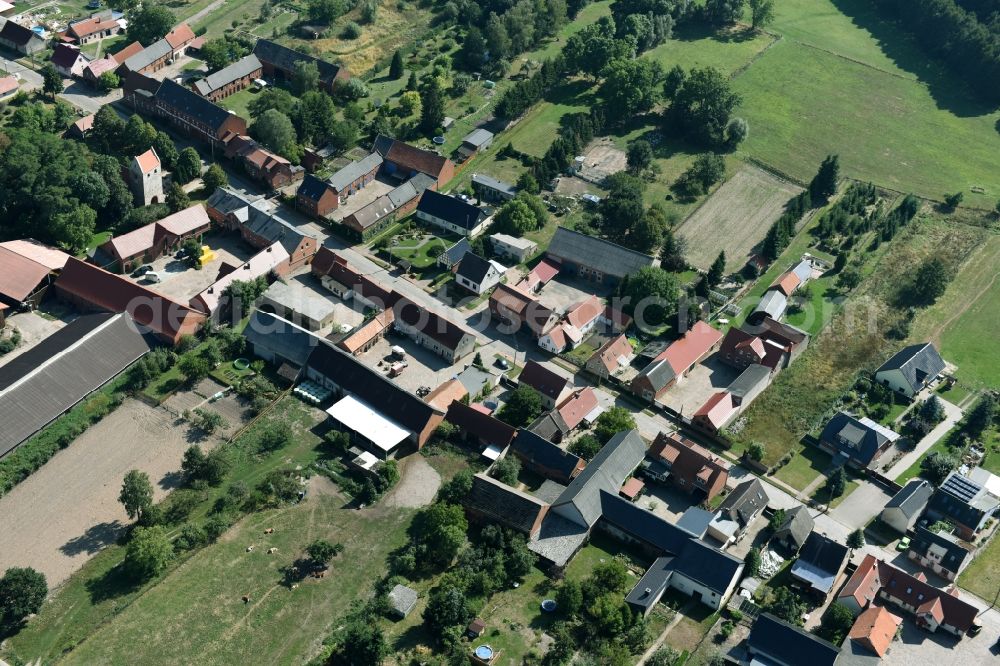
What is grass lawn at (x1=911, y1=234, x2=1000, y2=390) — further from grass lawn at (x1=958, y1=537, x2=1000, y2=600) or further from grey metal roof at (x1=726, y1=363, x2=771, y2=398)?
grass lawn at (x1=958, y1=537, x2=1000, y2=600)

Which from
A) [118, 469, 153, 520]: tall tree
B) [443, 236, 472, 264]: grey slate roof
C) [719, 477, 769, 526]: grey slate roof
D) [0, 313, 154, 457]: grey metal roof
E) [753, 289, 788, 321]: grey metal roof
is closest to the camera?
[118, 469, 153, 520]: tall tree

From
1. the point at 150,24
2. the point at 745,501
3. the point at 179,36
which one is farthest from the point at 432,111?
the point at 745,501

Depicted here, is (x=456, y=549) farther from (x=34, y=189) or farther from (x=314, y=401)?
(x=34, y=189)

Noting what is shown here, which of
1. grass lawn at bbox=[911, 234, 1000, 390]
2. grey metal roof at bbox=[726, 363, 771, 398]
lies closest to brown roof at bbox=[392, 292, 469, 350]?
grey metal roof at bbox=[726, 363, 771, 398]

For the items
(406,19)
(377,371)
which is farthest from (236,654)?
(406,19)

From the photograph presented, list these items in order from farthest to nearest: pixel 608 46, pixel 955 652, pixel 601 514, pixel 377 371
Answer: pixel 608 46, pixel 377 371, pixel 601 514, pixel 955 652

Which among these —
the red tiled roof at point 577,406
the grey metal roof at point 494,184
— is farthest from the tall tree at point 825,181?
the red tiled roof at point 577,406

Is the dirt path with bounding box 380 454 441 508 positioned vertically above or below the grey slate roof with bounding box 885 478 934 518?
below

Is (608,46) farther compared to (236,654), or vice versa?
(608,46)
